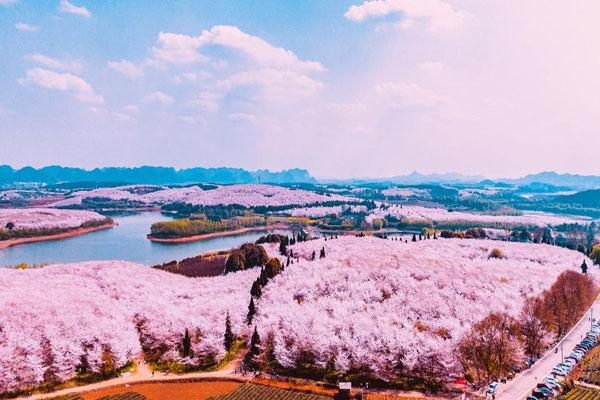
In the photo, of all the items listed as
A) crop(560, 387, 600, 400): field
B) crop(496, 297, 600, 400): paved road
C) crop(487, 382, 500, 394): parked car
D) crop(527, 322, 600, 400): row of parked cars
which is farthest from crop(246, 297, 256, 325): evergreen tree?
crop(560, 387, 600, 400): field

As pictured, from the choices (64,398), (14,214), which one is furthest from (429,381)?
(14,214)

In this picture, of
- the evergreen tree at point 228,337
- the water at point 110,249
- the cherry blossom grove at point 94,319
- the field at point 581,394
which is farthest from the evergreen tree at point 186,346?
the water at point 110,249

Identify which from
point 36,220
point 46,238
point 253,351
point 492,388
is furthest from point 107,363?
point 36,220

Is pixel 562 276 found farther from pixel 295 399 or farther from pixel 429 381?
pixel 295 399

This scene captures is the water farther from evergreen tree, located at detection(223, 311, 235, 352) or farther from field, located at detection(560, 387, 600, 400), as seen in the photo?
field, located at detection(560, 387, 600, 400)

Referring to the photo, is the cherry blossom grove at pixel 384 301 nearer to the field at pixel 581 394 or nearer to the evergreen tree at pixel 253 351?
the evergreen tree at pixel 253 351
